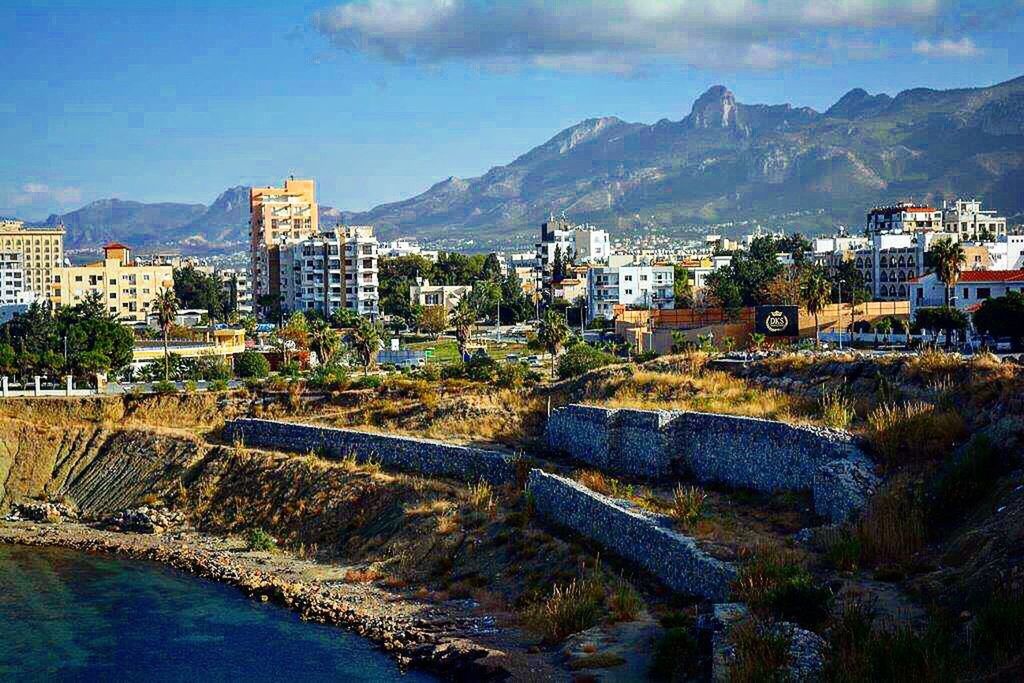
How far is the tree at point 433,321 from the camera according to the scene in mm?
106375

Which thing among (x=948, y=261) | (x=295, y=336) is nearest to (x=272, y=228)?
(x=295, y=336)

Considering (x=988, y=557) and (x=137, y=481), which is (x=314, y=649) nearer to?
(x=988, y=557)

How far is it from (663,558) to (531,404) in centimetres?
2138

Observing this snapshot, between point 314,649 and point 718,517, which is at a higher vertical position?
point 718,517

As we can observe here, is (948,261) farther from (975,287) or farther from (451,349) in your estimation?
(451,349)

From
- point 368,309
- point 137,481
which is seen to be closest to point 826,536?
point 137,481

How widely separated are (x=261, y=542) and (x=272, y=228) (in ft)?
349

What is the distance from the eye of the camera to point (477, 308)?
4414 inches

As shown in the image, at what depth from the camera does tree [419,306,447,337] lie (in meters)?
106

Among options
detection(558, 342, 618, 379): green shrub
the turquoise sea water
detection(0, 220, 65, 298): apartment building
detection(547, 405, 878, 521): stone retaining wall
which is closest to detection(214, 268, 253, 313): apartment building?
detection(0, 220, 65, 298): apartment building

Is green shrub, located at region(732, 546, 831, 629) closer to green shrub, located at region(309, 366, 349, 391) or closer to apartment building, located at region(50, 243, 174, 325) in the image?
green shrub, located at region(309, 366, 349, 391)

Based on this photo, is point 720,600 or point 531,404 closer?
point 720,600

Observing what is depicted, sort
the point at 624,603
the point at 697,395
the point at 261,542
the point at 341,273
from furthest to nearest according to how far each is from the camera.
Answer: the point at 341,273 → the point at 697,395 → the point at 261,542 → the point at 624,603

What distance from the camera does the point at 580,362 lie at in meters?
57.0
